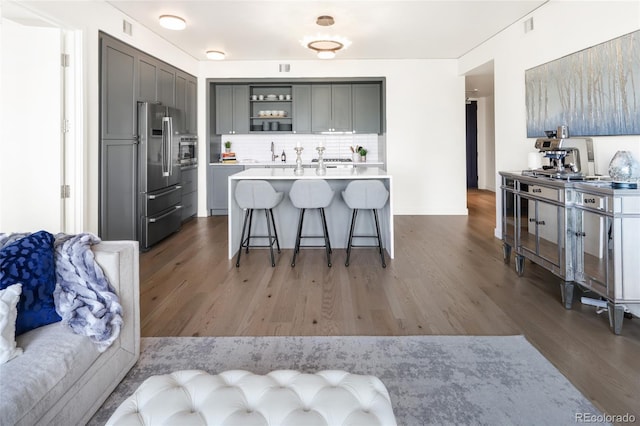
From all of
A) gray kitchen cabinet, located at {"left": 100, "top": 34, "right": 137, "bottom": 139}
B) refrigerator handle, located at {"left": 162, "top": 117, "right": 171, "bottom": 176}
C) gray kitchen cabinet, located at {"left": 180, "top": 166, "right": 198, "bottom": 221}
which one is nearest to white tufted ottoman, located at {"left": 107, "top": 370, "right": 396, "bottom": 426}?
gray kitchen cabinet, located at {"left": 100, "top": 34, "right": 137, "bottom": 139}

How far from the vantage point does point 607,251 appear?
255 cm

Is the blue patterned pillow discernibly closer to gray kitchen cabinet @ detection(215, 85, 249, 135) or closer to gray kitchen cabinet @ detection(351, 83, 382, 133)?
gray kitchen cabinet @ detection(215, 85, 249, 135)

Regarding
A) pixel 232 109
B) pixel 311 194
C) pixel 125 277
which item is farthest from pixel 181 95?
pixel 125 277

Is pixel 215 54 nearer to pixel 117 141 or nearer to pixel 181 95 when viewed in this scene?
pixel 181 95

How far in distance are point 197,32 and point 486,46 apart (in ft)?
13.5

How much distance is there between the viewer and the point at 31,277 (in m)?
1.68

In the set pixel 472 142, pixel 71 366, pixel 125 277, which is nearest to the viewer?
pixel 71 366

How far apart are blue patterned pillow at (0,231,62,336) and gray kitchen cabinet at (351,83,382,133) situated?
619 cm

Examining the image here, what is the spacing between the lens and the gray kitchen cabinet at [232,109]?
741 cm

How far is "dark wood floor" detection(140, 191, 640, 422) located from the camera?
2289 mm

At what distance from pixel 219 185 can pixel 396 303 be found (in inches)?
196

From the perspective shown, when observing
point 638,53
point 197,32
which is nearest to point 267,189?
point 197,32

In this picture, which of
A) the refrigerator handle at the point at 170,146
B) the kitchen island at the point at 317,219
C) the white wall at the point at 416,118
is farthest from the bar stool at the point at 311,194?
the white wall at the point at 416,118

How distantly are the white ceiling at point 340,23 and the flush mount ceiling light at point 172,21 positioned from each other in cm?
5
